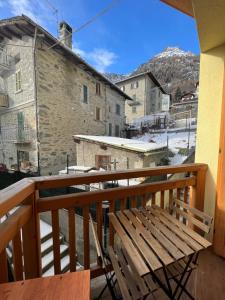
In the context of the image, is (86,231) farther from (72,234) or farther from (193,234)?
(193,234)

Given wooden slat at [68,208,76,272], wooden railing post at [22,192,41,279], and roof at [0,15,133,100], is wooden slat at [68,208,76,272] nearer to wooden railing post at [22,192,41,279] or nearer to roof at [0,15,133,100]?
wooden railing post at [22,192,41,279]

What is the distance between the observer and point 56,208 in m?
1.21

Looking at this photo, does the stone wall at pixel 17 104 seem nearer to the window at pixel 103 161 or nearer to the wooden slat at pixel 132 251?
the window at pixel 103 161

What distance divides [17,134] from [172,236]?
9.73m

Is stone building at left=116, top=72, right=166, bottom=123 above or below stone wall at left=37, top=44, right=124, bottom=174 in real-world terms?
above

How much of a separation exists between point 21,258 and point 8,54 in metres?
11.1

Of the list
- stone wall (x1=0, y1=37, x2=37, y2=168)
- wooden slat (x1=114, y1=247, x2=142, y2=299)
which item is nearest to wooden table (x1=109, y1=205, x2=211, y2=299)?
wooden slat (x1=114, y1=247, x2=142, y2=299)

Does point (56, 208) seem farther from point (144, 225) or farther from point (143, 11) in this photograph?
point (143, 11)

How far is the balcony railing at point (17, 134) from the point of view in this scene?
8.34 meters

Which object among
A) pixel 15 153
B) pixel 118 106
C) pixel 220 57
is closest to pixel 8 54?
pixel 15 153

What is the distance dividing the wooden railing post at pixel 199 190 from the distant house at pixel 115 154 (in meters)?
5.29

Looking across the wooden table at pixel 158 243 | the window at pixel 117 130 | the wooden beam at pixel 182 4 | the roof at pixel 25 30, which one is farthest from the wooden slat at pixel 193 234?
the window at pixel 117 130

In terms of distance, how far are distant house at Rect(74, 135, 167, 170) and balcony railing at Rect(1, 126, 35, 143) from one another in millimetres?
2222

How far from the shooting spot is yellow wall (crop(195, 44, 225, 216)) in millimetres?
1817
